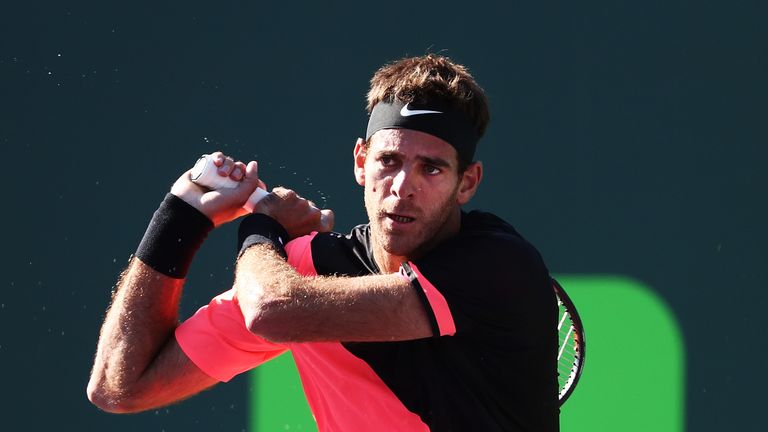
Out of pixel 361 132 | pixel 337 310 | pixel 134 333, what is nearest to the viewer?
pixel 337 310

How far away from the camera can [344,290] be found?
2.21 metres

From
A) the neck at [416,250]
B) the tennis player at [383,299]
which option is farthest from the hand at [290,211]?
the neck at [416,250]

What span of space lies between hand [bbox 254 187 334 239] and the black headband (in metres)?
0.29

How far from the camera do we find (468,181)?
2.59m

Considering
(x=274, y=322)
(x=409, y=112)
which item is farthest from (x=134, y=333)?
(x=409, y=112)

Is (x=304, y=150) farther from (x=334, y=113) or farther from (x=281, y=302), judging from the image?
(x=281, y=302)

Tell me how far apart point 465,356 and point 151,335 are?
80 cm

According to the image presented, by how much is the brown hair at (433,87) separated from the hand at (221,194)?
388 millimetres

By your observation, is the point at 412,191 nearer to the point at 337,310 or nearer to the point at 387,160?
the point at 387,160

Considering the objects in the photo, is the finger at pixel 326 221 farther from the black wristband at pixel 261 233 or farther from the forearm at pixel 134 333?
the forearm at pixel 134 333

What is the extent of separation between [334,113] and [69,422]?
5.51 ft

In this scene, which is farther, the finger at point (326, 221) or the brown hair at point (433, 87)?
the finger at point (326, 221)

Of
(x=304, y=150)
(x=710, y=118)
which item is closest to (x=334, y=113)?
(x=304, y=150)

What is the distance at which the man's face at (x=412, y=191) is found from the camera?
7.97 feet
